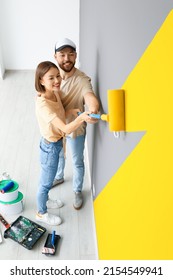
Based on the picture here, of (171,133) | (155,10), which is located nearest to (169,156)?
(171,133)

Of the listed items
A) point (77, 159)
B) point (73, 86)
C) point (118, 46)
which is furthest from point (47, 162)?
point (118, 46)

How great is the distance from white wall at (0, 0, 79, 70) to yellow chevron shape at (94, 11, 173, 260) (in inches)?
143

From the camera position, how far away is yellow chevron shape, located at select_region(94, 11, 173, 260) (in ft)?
2.78

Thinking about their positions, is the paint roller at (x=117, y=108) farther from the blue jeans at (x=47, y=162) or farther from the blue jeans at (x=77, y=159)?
the blue jeans at (x=77, y=159)

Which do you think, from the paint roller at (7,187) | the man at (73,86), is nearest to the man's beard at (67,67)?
the man at (73,86)

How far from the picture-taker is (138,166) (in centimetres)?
112

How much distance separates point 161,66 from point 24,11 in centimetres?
415

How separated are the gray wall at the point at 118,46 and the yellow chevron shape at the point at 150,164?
49 millimetres

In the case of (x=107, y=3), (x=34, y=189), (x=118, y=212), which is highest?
(x=107, y=3)

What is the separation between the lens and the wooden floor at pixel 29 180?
2.16 metres

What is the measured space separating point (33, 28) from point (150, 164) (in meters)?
4.19

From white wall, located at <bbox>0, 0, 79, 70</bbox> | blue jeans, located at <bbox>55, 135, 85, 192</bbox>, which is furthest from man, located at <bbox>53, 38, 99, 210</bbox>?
white wall, located at <bbox>0, 0, 79, 70</bbox>

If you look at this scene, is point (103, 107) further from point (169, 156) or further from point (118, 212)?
point (169, 156)

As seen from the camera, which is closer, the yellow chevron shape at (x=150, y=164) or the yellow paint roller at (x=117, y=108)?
the yellow chevron shape at (x=150, y=164)
